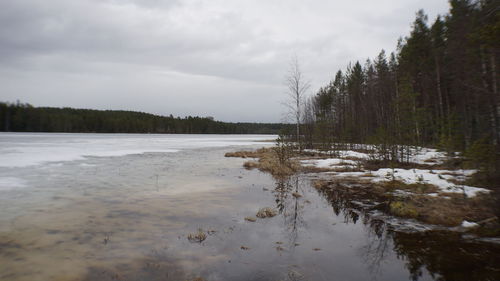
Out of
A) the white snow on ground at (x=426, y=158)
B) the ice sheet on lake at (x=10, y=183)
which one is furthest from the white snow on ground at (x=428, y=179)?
the ice sheet on lake at (x=10, y=183)

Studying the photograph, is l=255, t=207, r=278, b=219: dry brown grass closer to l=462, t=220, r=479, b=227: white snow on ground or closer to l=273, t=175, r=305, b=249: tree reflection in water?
l=273, t=175, r=305, b=249: tree reflection in water

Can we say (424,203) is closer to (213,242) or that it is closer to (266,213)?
(266,213)

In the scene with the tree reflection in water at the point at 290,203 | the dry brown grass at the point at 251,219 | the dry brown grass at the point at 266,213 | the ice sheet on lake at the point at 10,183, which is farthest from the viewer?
the ice sheet on lake at the point at 10,183

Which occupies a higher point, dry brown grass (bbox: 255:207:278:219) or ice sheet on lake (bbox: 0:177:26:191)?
ice sheet on lake (bbox: 0:177:26:191)

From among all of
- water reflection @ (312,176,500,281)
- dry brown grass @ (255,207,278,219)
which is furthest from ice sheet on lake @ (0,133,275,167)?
water reflection @ (312,176,500,281)

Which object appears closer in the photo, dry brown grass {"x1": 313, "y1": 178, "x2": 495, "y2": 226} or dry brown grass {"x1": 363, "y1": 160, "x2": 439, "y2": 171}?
dry brown grass {"x1": 313, "y1": 178, "x2": 495, "y2": 226}

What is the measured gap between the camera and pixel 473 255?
548 centimetres

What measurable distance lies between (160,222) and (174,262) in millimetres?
2769

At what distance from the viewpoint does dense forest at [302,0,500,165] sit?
22.2 ft

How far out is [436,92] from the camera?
1210 inches

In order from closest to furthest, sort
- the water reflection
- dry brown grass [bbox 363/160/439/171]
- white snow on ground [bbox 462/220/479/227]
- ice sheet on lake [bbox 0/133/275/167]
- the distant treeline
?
the water reflection
white snow on ground [bbox 462/220/479/227]
dry brown grass [bbox 363/160/439/171]
ice sheet on lake [bbox 0/133/275/167]
the distant treeline

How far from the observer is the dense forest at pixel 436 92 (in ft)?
22.2

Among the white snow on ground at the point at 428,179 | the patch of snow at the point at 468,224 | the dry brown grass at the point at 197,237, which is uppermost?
the white snow on ground at the point at 428,179

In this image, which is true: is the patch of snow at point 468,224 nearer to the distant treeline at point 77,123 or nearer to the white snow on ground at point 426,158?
the white snow on ground at point 426,158
